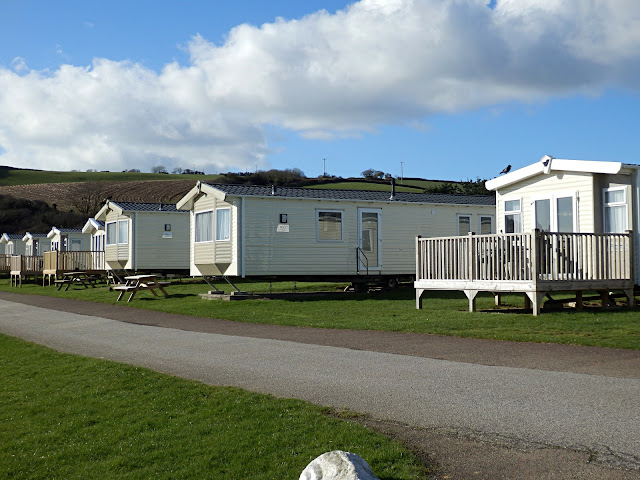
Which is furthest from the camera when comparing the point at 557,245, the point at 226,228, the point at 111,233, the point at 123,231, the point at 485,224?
the point at 111,233

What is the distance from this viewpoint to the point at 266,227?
22.0 meters

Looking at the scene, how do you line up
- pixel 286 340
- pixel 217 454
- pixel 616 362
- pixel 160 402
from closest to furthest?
1. pixel 217 454
2. pixel 160 402
3. pixel 616 362
4. pixel 286 340

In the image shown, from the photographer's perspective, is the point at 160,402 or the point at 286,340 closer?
the point at 160,402

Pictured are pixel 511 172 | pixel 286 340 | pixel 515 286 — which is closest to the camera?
pixel 286 340

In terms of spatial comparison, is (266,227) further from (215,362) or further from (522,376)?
(522,376)

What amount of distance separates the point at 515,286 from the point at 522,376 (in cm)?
641

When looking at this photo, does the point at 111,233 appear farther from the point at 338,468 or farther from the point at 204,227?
the point at 338,468

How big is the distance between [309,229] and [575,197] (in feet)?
28.9

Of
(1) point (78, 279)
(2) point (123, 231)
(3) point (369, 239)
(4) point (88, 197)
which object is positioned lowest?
(1) point (78, 279)

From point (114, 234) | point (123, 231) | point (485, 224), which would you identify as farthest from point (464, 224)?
point (114, 234)

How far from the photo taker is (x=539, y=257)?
1385cm

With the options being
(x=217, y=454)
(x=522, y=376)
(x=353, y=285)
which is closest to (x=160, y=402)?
(x=217, y=454)

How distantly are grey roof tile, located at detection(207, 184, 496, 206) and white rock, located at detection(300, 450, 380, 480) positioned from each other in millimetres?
17377

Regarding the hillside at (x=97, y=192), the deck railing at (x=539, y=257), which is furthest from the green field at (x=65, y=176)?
the deck railing at (x=539, y=257)
